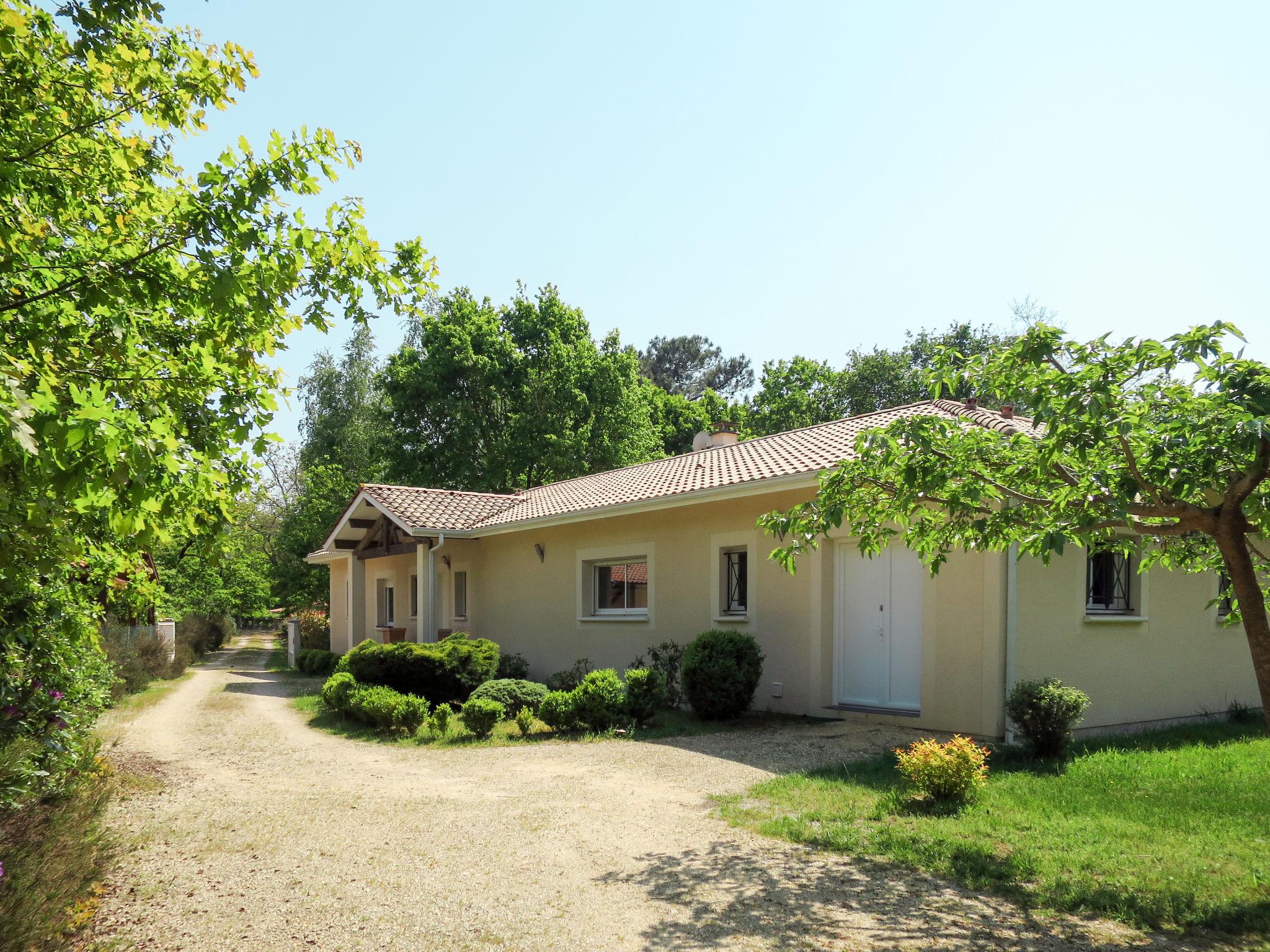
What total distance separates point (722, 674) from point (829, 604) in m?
1.62

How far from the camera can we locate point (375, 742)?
36.5 ft

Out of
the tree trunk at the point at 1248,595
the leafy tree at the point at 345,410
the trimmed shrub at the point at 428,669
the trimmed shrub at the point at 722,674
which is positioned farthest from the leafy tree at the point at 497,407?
the tree trunk at the point at 1248,595

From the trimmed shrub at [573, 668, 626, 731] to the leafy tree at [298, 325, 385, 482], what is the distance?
26.1 metres

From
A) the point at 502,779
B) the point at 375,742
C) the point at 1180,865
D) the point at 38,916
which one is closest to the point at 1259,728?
the point at 1180,865

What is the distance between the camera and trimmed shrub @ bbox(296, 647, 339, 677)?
885 inches

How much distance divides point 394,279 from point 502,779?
4.94 metres

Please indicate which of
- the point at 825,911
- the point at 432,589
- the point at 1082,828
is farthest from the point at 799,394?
the point at 825,911

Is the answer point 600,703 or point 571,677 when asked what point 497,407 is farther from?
point 600,703

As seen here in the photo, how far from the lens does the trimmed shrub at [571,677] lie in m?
14.1

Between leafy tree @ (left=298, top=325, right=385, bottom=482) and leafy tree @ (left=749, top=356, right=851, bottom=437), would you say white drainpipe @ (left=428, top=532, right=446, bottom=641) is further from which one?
leafy tree @ (left=749, top=356, right=851, bottom=437)

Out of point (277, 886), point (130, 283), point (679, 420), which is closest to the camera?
point (130, 283)

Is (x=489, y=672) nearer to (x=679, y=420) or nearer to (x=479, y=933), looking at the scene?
(x=479, y=933)

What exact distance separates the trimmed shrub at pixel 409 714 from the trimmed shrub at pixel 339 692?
1529 mm

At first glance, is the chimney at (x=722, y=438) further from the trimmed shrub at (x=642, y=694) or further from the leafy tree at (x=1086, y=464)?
the leafy tree at (x=1086, y=464)
